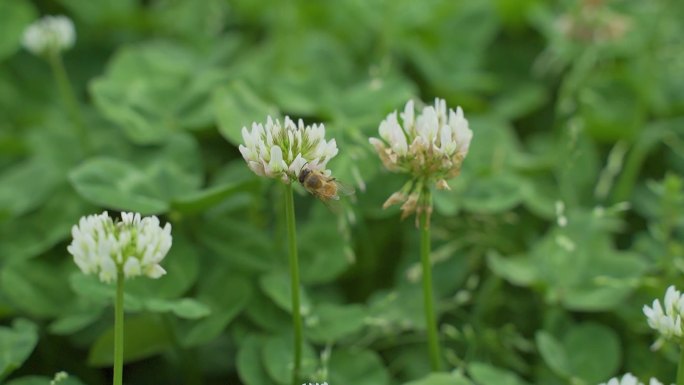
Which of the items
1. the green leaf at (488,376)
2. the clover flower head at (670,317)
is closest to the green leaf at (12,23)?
the green leaf at (488,376)

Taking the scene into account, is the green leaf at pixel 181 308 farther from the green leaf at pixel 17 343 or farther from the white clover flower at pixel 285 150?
the white clover flower at pixel 285 150

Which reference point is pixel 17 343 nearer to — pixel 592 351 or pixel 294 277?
pixel 294 277

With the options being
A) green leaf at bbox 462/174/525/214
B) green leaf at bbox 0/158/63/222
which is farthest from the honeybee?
green leaf at bbox 0/158/63/222

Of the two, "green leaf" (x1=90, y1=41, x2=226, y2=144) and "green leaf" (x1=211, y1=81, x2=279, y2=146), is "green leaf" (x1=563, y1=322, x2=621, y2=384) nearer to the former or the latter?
"green leaf" (x1=211, y1=81, x2=279, y2=146)

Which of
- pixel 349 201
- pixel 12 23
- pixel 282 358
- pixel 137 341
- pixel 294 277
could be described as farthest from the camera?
pixel 12 23

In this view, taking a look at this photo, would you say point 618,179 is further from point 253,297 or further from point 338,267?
point 253,297

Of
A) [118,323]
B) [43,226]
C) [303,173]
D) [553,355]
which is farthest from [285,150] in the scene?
[43,226]

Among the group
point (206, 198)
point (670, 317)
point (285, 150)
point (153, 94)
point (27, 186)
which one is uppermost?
point (153, 94)
